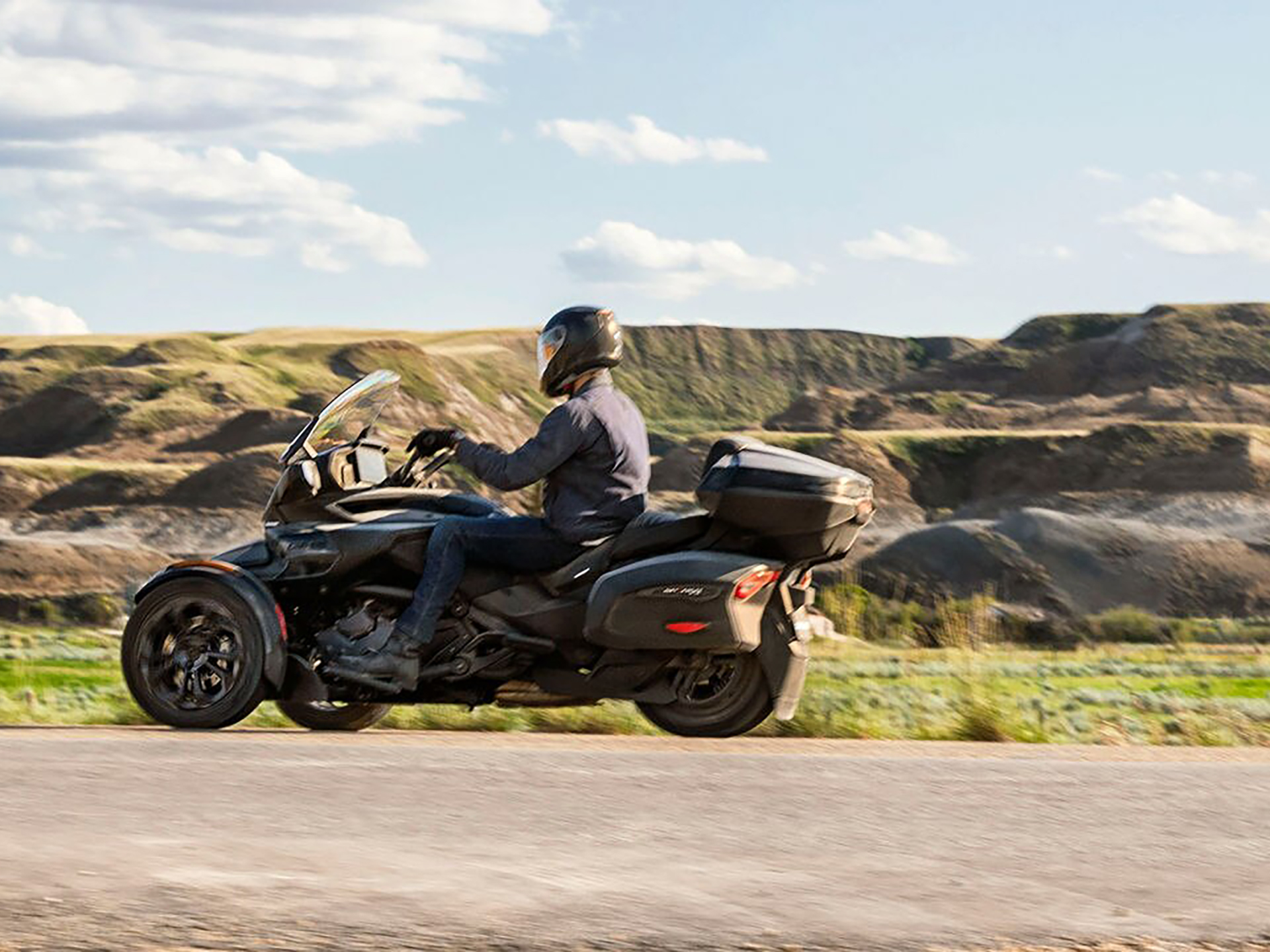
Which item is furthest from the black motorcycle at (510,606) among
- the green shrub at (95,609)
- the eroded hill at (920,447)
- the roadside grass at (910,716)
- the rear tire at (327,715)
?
the green shrub at (95,609)

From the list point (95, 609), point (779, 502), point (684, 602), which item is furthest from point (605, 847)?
point (95, 609)

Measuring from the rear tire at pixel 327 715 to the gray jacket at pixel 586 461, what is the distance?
174 cm

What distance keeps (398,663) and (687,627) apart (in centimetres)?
155

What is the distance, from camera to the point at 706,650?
10.7 meters

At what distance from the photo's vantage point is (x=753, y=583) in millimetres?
10555

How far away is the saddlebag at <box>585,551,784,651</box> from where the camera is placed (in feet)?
34.4

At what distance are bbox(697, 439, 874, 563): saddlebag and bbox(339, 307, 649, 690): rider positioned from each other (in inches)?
18.4

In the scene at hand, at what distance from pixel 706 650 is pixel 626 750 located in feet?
3.01

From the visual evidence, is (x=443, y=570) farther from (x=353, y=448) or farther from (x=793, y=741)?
(x=793, y=741)

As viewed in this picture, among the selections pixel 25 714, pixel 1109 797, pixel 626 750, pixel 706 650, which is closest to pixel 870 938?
pixel 1109 797

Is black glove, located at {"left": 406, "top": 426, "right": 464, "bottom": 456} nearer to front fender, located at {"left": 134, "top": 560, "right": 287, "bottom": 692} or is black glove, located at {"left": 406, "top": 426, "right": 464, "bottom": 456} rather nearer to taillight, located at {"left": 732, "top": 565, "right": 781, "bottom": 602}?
front fender, located at {"left": 134, "top": 560, "right": 287, "bottom": 692}

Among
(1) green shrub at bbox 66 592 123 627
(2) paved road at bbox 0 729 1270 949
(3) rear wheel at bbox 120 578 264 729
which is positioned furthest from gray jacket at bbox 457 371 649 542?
(1) green shrub at bbox 66 592 123 627

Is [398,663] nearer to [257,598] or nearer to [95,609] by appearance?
[257,598]

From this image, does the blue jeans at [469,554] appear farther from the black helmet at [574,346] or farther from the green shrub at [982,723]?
the green shrub at [982,723]
